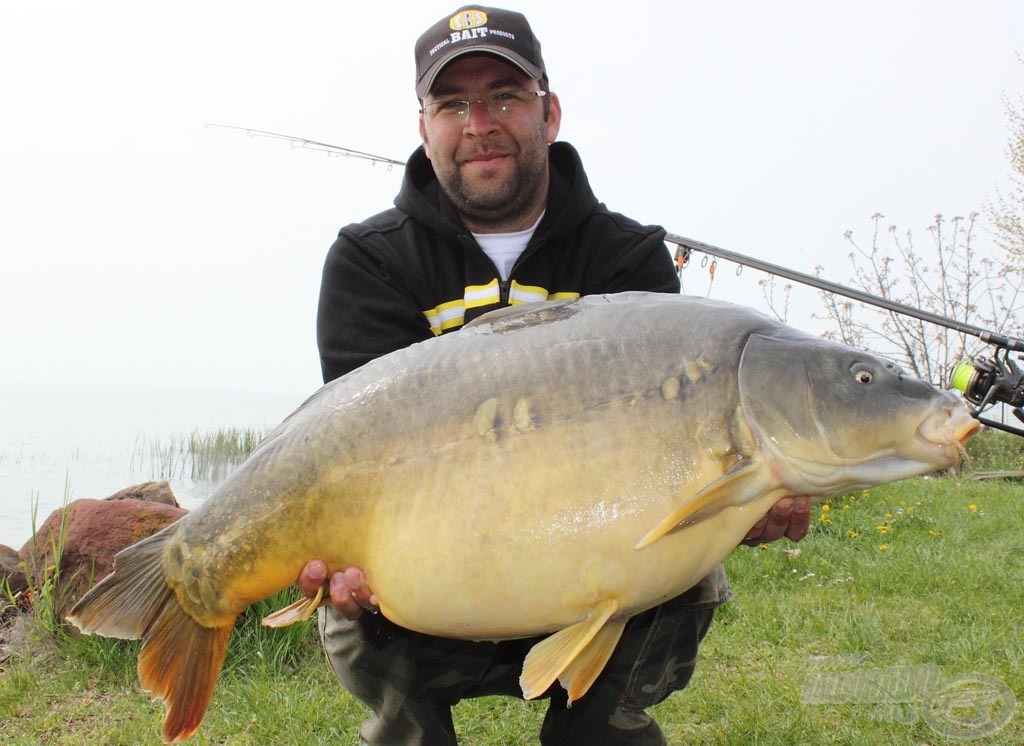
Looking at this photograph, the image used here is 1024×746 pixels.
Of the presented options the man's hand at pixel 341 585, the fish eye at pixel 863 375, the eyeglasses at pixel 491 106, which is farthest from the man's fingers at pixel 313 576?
the eyeglasses at pixel 491 106

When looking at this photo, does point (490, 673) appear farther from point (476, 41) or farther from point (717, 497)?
point (476, 41)

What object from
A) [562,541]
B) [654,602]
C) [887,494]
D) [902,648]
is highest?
[562,541]

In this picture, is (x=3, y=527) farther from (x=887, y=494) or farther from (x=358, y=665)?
(x=887, y=494)

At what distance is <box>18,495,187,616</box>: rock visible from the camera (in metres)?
3.38

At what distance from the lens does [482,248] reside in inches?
102

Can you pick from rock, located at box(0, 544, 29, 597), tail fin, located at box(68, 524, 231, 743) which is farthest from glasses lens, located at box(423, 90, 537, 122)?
rock, located at box(0, 544, 29, 597)

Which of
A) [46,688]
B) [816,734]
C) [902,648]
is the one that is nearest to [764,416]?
[816,734]

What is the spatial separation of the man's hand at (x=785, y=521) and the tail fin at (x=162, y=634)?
3.47 ft

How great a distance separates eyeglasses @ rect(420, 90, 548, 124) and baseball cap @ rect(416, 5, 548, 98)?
0.20ft

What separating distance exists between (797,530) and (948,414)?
0.44 meters

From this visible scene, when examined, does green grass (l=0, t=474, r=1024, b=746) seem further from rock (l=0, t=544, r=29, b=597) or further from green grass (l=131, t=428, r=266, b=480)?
green grass (l=131, t=428, r=266, b=480)

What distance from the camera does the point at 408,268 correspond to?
8.25 feet

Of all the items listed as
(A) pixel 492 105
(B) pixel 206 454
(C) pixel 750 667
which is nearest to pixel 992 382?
(C) pixel 750 667

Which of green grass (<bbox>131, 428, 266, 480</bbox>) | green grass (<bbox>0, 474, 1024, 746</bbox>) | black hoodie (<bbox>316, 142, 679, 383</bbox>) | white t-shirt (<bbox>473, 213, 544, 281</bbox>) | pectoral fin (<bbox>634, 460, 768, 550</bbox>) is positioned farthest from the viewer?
green grass (<bbox>131, 428, 266, 480</bbox>)
